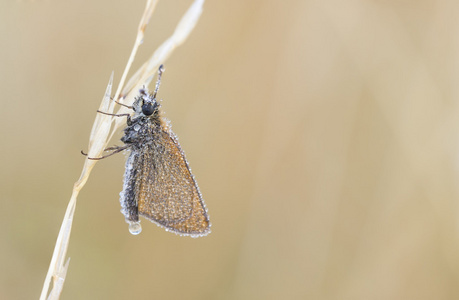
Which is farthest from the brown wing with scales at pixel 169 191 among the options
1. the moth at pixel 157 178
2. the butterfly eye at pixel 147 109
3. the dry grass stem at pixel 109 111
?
the dry grass stem at pixel 109 111

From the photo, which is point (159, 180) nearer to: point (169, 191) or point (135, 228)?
point (169, 191)

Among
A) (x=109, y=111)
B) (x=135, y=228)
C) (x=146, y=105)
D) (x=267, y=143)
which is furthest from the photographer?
(x=267, y=143)

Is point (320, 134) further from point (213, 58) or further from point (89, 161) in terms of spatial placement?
point (89, 161)

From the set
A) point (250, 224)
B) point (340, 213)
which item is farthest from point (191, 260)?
point (340, 213)

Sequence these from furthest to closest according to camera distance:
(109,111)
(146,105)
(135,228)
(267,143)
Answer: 1. (267,143)
2. (146,105)
3. (135,228)
4. (109,111)

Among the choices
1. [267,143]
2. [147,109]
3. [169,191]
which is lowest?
[169,191]

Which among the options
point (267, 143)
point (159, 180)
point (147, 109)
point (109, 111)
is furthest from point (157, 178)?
point (267, 143)

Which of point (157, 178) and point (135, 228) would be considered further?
point (157, 178)

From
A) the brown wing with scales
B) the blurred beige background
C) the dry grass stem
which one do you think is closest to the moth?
the brown wing with scales
